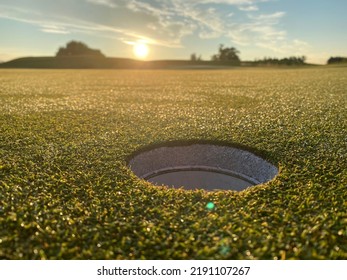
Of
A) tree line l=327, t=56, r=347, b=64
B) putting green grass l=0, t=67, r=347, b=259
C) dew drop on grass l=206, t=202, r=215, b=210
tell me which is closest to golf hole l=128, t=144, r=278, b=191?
putting green grass l=0, t=67, r=347, b=259

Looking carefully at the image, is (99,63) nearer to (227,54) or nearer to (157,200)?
(227,54)

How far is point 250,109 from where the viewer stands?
9750mm

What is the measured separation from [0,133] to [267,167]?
19.0 ft

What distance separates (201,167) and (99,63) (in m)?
59.7

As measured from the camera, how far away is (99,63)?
6138 cm

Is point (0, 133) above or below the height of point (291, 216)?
above

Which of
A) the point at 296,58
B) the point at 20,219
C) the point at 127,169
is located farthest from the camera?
the point at 296,58

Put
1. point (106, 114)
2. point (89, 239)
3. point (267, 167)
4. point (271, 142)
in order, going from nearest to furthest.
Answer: point (89, 239) → point (267, 167) → point (271, 142) → point (106, 114)

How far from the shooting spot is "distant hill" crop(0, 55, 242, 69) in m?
59.0

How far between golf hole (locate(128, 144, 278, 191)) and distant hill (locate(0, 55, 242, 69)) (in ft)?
175

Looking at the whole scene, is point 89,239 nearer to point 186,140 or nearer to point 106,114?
point 186,140

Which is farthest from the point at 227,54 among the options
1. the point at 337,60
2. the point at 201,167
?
the point at 201,167
